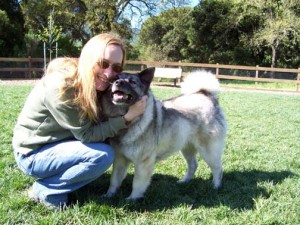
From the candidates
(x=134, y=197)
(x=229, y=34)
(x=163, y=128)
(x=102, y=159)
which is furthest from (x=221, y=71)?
(x=102, y=159)

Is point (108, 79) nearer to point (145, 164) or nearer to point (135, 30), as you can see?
point (145, 164)

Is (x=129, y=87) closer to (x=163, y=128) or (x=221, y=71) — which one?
(x=163, y=128)

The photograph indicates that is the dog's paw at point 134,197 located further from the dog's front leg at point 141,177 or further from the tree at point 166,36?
the tree at point 166,36

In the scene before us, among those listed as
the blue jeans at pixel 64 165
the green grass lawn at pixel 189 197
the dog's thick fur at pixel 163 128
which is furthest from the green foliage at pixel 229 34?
the blue jeans at pixel 64 165

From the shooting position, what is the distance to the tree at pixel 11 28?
1900 cm

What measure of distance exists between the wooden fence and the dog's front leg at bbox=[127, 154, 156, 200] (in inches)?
553

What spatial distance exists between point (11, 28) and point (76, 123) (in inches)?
756

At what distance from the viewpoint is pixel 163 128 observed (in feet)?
10.0

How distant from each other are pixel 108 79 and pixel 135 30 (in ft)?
79.1

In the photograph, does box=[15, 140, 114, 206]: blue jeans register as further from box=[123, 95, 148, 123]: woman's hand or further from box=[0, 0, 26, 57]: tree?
box=[0, 0, 26, 57]: tree

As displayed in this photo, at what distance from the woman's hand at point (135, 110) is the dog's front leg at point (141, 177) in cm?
42

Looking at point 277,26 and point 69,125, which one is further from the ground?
point 277,26

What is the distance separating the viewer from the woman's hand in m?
2.59

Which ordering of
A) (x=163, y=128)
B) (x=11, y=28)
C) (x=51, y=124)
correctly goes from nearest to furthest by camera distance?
(x=51, y=124) < (x=163, y=128) < (x=11, y=28)
